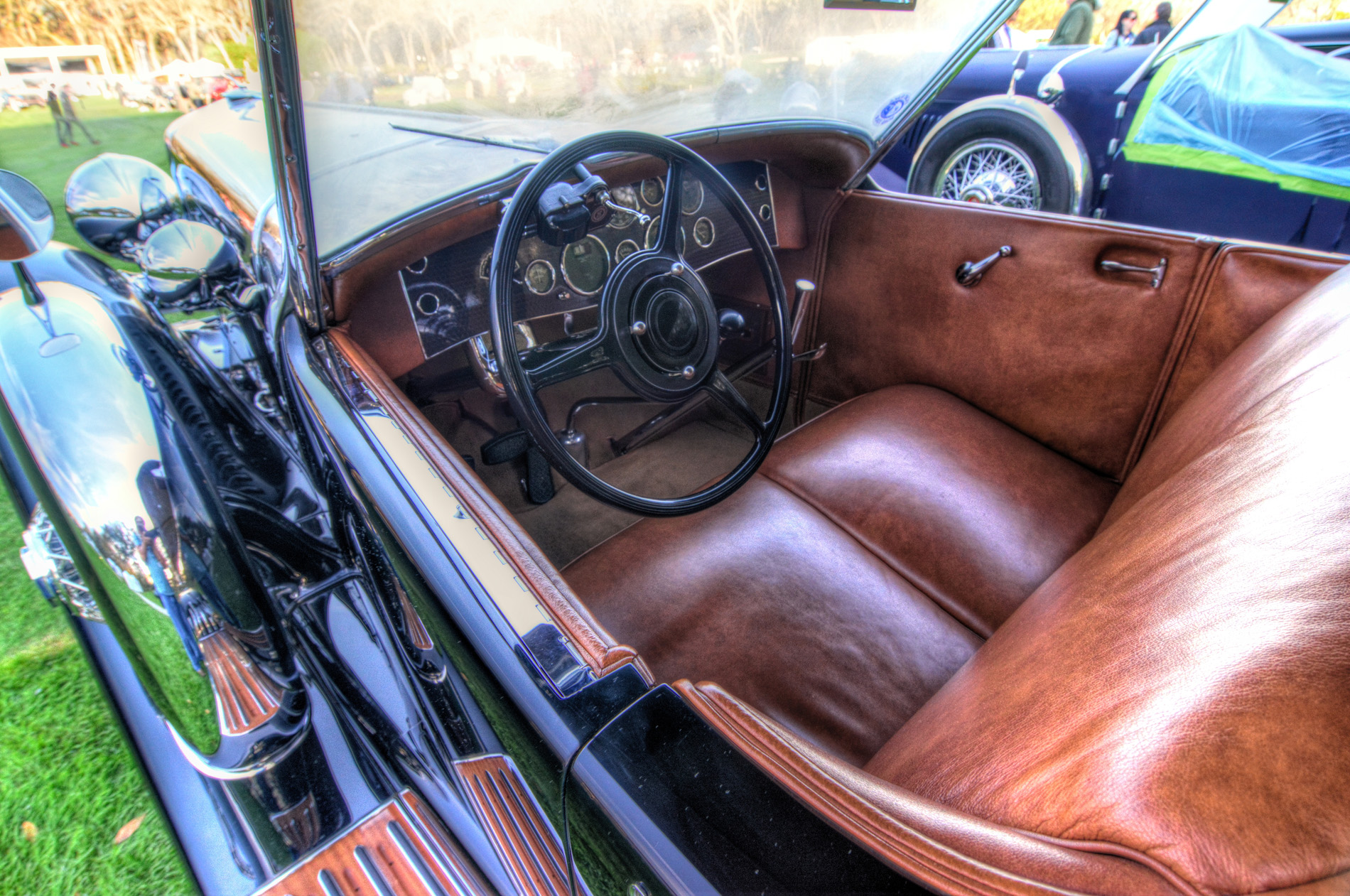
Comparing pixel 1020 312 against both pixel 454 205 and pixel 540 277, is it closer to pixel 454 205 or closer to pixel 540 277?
pixel 540 277

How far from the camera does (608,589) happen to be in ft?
3.59

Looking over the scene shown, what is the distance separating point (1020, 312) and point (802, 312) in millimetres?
618

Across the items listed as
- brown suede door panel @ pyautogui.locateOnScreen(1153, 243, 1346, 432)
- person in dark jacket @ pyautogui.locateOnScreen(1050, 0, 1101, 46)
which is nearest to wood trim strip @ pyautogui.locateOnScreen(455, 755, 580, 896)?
brown suede door panel @ pyautogui.locateOnScreen(1153, 243, 1346, 432)

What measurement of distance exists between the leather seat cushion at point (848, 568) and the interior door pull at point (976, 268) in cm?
42

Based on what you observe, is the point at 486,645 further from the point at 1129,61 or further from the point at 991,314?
the point at 1129,61

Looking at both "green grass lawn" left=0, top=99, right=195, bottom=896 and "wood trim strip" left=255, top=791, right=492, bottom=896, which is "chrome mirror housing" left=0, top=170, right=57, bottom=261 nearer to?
"green grass lawn" left=0, top=99, right=195, bottom=896

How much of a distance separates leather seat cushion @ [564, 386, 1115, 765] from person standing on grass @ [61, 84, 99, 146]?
2.97 feet

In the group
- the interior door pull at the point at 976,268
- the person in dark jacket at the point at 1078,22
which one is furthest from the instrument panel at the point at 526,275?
the person in dark jacket at the point at 1078,22

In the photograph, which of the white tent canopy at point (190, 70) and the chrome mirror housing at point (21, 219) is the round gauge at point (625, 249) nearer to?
the white tent canopy at point (190, 70)

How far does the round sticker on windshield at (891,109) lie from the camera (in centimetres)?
187

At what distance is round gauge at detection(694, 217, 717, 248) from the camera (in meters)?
1.76

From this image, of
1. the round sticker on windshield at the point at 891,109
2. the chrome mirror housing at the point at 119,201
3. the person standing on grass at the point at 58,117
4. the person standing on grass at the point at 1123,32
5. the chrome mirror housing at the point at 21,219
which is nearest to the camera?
the person standing on grass at the point at 58,117

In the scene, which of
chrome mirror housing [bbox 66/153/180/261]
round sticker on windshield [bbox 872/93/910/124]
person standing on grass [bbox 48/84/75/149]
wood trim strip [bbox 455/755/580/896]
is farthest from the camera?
round sticker on windshield [bbox 872/93/910/124]

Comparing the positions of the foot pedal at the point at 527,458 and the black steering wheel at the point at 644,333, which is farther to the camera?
the foot pedal at the point at 527,458
